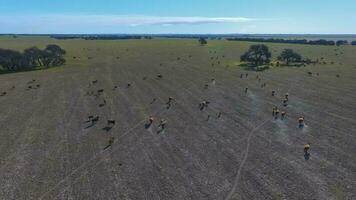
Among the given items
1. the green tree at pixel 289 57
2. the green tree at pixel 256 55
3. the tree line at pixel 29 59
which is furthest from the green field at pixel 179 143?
the green tree at pixel 289 57

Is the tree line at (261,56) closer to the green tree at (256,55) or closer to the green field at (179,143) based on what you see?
the green tree at (256,55)

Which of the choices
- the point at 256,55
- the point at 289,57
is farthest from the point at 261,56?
the point at 289,57

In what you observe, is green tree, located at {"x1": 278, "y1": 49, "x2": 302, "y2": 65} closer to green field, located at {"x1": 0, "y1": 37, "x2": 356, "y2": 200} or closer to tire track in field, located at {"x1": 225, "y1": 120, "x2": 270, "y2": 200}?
green field, located at {"x1": 0, "y1": 37, "x2": 356, "y2": 200}

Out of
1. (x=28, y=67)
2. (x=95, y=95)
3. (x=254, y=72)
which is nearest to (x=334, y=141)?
(x=95, y=95)

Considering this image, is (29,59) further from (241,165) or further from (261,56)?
(241,165)

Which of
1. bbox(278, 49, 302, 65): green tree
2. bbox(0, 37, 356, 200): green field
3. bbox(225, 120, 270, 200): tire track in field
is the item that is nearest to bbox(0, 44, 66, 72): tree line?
bbox(0, 37, 356, 200): green field

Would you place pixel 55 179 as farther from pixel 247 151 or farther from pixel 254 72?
pixel 254 72
